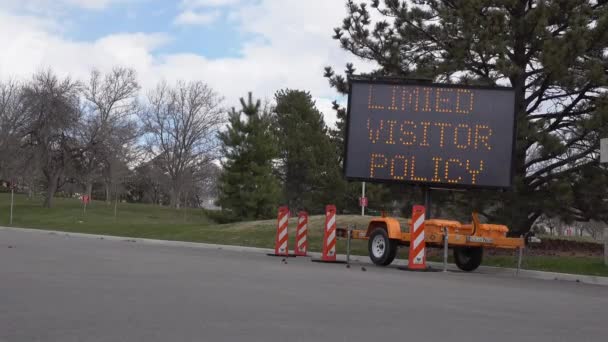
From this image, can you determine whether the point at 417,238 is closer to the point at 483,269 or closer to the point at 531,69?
the point at 483,269

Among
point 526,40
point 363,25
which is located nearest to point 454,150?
point 526,40

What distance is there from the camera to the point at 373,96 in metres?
19.5

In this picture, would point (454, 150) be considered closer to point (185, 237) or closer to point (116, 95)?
point (185, 237)

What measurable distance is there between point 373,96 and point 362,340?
12990 mm

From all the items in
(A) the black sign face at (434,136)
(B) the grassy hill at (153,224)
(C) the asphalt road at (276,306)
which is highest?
(A) the black sign face at (434,136)

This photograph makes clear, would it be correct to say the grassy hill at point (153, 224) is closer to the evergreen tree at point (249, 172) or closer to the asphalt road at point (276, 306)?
the evergreen tree at point (249, 172)

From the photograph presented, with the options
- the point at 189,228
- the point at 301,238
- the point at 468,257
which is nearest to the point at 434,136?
the point at 468,257

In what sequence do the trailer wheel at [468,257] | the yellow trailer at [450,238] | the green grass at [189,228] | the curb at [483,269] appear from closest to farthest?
the curb at [483,269]
the yellow trailer at [450,238]
the green grass at [189,228]
the trailer wheel at [468,257]

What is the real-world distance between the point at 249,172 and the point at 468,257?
73.2 feet

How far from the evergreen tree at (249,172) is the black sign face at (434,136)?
21.3 m

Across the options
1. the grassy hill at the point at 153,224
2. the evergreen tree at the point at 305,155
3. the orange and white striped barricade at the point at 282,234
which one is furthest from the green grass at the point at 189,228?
the evergreen tree at the point at 305,155

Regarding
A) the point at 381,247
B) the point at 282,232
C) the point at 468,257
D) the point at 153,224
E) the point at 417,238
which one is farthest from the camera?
the point at 153,224

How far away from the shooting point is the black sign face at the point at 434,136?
62.0 feet

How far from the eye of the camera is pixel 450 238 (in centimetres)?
1805
